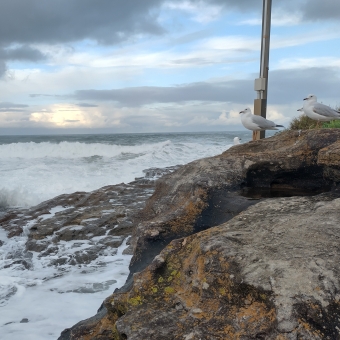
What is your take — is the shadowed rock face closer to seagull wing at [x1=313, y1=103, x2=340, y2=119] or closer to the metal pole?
seagull wing at [x1=313, y1=103, x2=340, y2=119]

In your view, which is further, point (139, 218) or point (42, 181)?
point (42, 181)

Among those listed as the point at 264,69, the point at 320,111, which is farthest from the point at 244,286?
the point at 264,69

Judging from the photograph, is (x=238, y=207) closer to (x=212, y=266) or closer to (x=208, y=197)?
(x=208, y=197)

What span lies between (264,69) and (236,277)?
1043 cm

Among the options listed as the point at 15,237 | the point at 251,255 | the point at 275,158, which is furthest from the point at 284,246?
the point at 15,237

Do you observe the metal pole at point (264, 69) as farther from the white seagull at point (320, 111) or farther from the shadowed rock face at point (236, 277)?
the shadowed rock face at point (236, 277)

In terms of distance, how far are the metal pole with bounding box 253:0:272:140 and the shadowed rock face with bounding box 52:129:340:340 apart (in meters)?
8.54

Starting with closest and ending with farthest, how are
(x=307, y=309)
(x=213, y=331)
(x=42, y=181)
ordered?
(x=307, y=309) < (x=213, y=331) < (x=42, y=181)

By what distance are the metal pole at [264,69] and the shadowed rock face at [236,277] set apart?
8.54 metres

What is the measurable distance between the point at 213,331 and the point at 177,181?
207 cm

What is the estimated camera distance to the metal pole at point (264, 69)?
11188 millimetres

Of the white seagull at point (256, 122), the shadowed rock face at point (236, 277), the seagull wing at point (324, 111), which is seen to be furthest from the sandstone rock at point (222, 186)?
the white seagull at point (256, 122)

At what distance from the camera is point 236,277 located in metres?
1.78

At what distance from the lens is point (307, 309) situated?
1.56 meters
